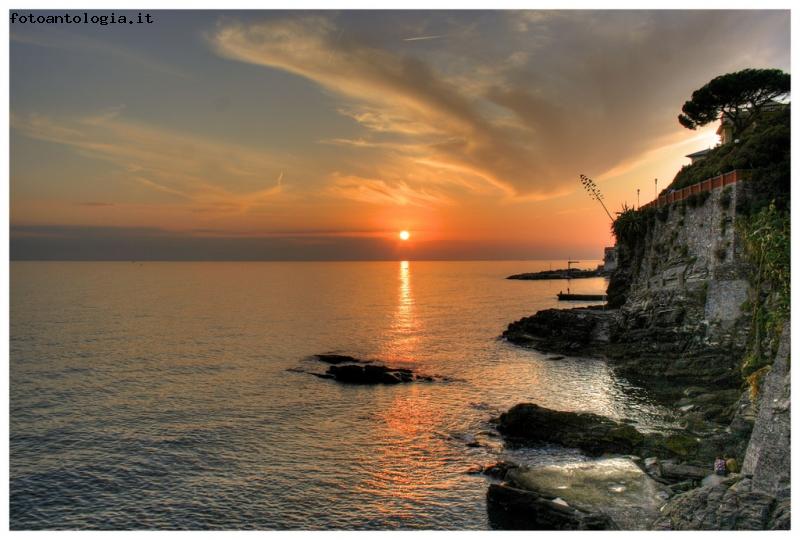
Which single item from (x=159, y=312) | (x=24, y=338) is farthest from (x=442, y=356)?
(x=159, y=312)

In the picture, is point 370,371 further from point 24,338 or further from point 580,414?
point 24,338

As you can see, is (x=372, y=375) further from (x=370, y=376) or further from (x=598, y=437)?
(x=598, y=437)

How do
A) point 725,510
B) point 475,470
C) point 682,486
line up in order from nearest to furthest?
point 725,510 < point 682,486 < point 475,470

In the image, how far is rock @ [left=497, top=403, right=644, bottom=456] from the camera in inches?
1019

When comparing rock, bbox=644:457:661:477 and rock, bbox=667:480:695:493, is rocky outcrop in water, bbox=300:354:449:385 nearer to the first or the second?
rock, bbox=644:457:661:477

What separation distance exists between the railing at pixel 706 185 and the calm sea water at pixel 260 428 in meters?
16.7

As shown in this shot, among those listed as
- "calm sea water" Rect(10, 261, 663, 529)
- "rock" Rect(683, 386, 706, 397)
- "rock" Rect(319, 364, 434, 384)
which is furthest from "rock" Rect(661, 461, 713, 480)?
"rock" Rect(319, 364, 434, 384)

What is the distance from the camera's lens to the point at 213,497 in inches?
859

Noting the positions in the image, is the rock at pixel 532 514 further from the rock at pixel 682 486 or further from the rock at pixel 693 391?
the rock at pixel 693 391

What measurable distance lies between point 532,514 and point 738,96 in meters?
57.5

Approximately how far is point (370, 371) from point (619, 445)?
2211 centimetres

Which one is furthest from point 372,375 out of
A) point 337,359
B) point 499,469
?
point 499,469

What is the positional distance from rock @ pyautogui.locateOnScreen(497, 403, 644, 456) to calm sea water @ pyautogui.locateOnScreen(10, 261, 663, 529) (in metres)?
1.21

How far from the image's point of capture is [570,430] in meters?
27.7
